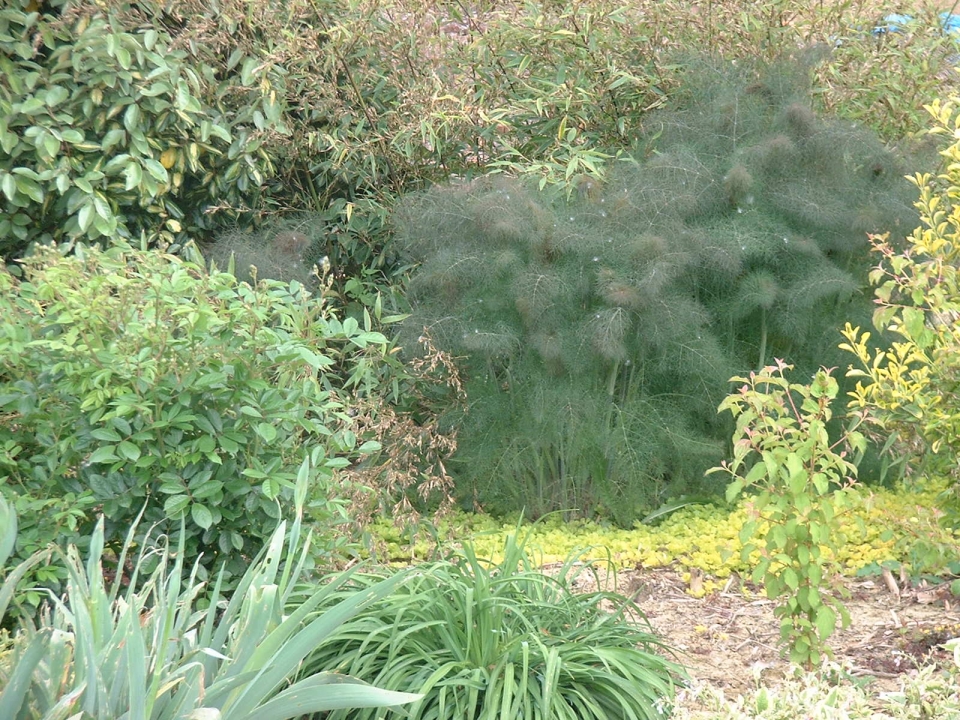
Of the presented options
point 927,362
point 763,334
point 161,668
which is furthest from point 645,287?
point 161,668

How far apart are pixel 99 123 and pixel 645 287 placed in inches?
106

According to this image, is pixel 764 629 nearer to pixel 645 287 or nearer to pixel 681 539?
pixel 681 539

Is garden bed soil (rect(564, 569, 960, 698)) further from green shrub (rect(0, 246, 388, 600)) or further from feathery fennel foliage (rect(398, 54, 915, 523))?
green shrub (rect(0, 246, 388, 600))

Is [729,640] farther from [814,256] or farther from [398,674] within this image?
[814,256]

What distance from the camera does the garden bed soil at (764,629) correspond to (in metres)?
3.38

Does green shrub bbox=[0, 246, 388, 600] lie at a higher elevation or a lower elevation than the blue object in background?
lower

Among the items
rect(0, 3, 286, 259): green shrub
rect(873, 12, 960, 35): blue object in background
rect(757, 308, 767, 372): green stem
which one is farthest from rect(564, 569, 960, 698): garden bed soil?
rect(873, 12, 960, 35): blue object in background

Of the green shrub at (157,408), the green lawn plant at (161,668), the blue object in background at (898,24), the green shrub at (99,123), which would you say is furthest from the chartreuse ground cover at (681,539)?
the blue object in background at (898,24)

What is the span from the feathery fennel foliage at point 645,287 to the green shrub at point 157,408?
137 centimetres

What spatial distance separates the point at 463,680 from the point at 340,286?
3.37m

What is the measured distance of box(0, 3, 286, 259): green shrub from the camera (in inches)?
190

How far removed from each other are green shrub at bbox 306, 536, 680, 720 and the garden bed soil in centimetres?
36

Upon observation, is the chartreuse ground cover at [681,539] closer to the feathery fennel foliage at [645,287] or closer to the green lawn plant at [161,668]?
the feathery fennel foliage at [645,287]

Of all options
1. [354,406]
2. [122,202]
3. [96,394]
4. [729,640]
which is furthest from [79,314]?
[729,640]
